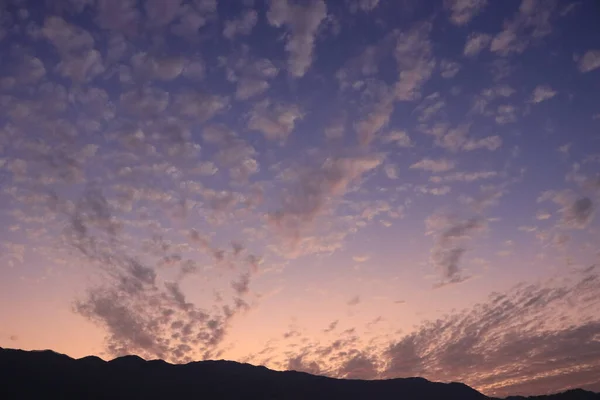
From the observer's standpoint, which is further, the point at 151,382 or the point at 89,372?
the point at 151,382

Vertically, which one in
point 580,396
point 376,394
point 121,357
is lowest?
point 580,396

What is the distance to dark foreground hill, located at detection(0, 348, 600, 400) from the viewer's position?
132788mm

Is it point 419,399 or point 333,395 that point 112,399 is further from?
point 419,399

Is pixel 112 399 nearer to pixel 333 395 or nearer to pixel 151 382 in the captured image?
pixel 151 382

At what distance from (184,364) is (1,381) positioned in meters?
79.1

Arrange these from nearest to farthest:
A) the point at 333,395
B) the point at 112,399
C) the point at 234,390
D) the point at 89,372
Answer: the point at 112,399, the point at 89,372, the point at 234,390, the point at 333,395

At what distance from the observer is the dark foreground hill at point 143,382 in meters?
133

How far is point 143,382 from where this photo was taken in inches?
6309

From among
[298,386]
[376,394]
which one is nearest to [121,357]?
[298,386]

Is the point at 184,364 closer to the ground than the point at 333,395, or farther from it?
farther from it

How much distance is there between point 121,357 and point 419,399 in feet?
470

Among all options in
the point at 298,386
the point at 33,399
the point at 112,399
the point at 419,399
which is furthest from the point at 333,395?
A: the point at 33,399

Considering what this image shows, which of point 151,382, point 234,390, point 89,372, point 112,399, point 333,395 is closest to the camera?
point 112,399

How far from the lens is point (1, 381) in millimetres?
127562
